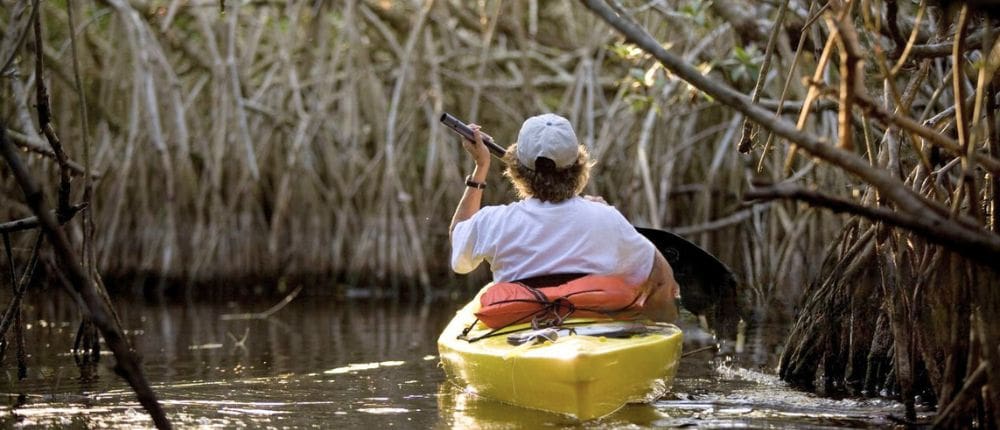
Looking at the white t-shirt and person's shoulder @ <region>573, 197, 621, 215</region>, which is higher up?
person's shoulder @ <region>573, 197, 621, 215</region>

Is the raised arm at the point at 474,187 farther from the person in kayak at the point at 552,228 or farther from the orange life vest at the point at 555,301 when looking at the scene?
the orange life vest at the point at 555,301

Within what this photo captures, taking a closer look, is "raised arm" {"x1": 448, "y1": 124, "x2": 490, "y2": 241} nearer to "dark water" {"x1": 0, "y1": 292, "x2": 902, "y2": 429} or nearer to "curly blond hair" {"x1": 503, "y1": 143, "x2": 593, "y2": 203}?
"curly blond hair" {"x1": 503, "y1": 143, "x2": 593, "y2": 203}

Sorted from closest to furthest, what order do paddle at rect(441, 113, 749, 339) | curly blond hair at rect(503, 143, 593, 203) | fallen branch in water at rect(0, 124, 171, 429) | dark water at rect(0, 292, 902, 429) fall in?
fallen branch in water at rect(0, 124, 171, 429)
dark water at rect(0, 292, 902, 429)
curly blond hair at rect(503, 143, 593, 203)
paddle at rect(441, 113, 749, 339)

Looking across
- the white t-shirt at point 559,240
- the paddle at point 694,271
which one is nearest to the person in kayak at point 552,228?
the white t-shirt at point 559,240

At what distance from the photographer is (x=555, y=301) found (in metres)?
4.78

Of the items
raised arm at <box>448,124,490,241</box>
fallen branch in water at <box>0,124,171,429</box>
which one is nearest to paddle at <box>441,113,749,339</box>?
raised arm at <box>448,124,490,241</box>

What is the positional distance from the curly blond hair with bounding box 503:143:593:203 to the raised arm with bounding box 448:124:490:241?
0.21m

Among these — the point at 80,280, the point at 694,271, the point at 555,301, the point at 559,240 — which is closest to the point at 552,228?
the point at 559,240

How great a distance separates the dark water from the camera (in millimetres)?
4496

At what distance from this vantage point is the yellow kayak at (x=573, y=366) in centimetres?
431

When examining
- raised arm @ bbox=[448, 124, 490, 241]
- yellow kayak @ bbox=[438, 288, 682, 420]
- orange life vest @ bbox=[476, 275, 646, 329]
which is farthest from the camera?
raised arm @ bbox=[448, 124, 490, 241]

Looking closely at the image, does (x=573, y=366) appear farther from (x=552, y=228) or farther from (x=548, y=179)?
(x=548, y=179)

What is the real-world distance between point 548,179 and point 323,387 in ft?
4.21

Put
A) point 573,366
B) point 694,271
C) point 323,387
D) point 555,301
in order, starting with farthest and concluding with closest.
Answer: point 694,271, point 323,387, point 555,301, point 573,366
